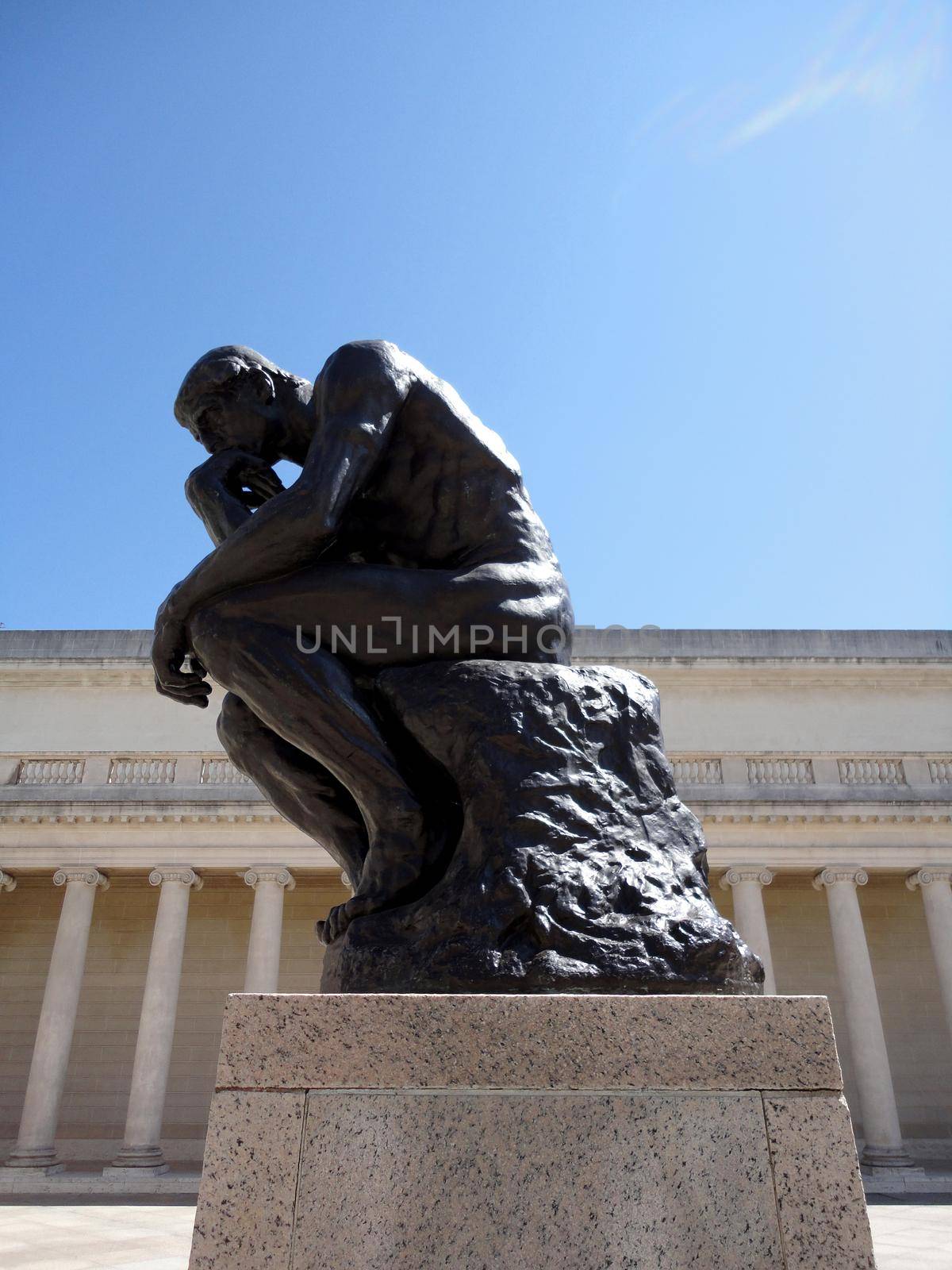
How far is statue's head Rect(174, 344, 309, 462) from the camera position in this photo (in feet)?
11.8

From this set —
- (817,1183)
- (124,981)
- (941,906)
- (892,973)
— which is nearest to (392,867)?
(817,1183)

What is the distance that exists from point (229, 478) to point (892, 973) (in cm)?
2889

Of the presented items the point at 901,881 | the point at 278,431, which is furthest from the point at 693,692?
the point at 278,431

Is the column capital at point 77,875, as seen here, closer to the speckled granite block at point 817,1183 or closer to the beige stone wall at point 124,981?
the beige stone wall at point 124,981

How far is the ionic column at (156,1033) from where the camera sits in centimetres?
2178

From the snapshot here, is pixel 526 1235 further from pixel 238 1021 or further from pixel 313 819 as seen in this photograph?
pixel 313 819

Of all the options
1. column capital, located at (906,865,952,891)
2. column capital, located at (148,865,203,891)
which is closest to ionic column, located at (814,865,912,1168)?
column capital, located at (906,865,952,891)

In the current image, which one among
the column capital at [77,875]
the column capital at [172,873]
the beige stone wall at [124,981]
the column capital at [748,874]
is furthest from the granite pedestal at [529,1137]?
the beige stone wall at [124,981]

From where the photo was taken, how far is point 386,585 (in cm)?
310

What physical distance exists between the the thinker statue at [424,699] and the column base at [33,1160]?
2293cm

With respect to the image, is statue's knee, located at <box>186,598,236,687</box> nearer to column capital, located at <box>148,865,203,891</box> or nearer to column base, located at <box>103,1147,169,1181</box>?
column base, located at <box>103,1147,169,1181</box>

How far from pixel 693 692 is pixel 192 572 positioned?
2851cm

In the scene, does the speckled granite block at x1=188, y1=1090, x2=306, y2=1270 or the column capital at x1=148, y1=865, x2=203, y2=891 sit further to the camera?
the column capital at x1=148, y1=865, x2=203, y2=891

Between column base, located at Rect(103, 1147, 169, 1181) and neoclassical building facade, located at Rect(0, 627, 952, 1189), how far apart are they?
0.06 m
